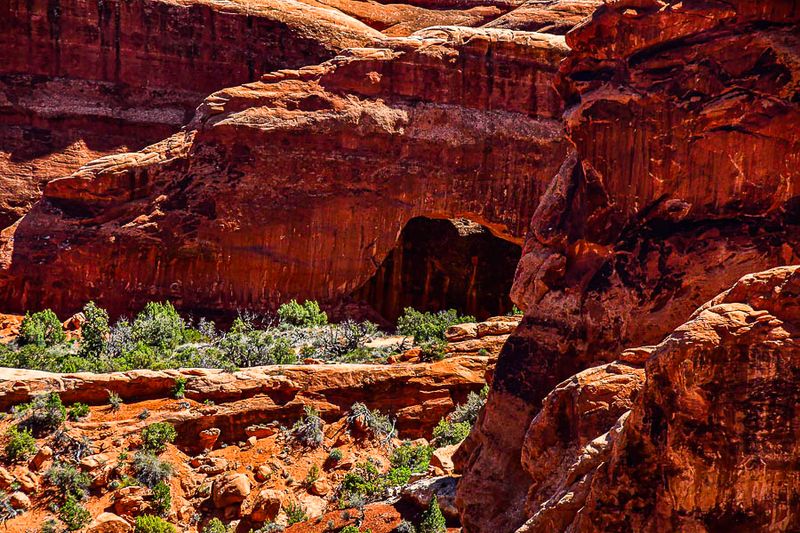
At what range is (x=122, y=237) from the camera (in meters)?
22.3

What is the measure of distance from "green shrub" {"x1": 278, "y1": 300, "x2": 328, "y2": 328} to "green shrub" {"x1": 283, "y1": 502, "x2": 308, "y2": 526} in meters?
7.04

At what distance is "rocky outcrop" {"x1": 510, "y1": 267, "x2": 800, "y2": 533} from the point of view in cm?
580

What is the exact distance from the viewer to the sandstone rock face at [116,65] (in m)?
26.0

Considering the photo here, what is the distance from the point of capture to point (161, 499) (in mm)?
14695

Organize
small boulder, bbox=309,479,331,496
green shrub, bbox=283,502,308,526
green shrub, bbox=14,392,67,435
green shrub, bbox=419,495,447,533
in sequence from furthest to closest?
small boulder, bbox=309,479,331,496, green shrub, bbox=14,392,67,435, green shrub, bbox=283,502,308,526, green shrub, bbox=419,495,447,533

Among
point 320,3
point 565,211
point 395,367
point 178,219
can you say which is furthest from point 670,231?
point 320,3

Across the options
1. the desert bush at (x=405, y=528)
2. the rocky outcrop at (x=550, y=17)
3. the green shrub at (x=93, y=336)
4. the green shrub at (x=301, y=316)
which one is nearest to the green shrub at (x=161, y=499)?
the desert bush at (x=405, y=528)

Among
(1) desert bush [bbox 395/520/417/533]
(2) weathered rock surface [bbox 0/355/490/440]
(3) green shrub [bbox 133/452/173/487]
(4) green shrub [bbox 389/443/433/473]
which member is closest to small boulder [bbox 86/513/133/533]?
(3) green shrub [bbox 133/452/173/487]

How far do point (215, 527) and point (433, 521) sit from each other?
386 cm

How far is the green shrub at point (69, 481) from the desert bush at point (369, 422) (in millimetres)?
4488

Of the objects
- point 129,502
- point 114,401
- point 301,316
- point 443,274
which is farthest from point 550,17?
point 129,502

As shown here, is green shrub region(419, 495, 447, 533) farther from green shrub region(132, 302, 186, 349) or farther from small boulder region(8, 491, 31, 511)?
green shrub region(132, 302, 186, 349)

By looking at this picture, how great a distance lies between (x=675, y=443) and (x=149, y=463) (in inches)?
419

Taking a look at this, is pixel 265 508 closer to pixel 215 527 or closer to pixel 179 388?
pixel 215 527
